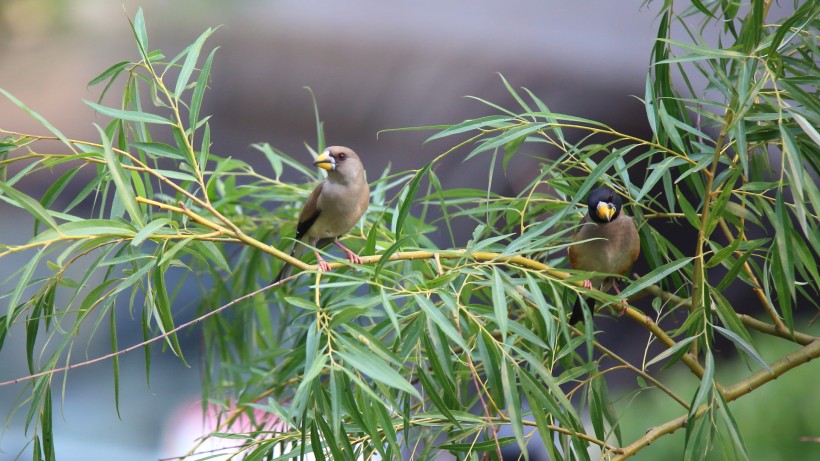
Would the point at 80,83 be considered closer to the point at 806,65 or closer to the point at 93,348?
the point at 93,348

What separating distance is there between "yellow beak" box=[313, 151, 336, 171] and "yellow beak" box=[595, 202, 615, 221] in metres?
0.67

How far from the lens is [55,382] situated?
4383 mm

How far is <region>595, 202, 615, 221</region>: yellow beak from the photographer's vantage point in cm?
167

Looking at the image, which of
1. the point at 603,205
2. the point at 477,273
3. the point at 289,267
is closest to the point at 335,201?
the point at 289,267

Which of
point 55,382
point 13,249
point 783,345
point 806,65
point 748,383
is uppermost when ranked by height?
point 806,65

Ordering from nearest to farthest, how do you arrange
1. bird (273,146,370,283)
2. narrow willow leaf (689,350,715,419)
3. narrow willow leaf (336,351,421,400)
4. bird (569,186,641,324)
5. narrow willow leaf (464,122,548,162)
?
narrow willow leaf (336,351,421,400) → narrow willow leaf (689,350,715,419) → narrow willow leaf (464,122,548,162) → bird (569,186,641,324) → bird (273,146,370,283)

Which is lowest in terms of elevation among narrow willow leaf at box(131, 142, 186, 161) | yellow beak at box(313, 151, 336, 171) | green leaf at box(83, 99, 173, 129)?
yellow beak at box(313, 151, 336, 171)

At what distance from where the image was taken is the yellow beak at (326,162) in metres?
2.02

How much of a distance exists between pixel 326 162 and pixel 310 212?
126mm

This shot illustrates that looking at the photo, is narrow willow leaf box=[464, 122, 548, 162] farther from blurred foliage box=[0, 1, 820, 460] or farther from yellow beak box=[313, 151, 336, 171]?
yellow beak box=[313, 151, 336, 171]

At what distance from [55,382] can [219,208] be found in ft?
9.51

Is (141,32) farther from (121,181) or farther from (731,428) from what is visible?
(731,428)

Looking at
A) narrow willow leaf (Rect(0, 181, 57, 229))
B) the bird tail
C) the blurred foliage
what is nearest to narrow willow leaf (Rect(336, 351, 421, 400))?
the blurred foliage

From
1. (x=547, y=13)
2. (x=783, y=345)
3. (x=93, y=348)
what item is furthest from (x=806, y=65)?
(x=93, y=348)
